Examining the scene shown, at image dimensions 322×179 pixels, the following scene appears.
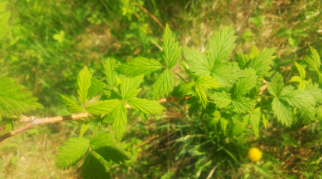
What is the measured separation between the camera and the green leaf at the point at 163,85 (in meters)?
1.16

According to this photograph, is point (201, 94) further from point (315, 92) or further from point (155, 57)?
point (155, 57)

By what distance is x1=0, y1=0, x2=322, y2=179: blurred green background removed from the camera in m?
2.38

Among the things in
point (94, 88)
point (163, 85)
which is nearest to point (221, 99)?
point (163, 85)

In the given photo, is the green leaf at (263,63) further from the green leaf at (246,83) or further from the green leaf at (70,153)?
the green leaf at (70,153)

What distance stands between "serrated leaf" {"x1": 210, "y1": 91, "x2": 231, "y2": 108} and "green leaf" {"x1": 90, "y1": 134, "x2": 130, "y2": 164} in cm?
76

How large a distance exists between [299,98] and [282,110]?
151mm

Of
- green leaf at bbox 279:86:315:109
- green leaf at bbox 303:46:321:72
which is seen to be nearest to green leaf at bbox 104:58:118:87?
green leaf at bbox 279:86:315:109

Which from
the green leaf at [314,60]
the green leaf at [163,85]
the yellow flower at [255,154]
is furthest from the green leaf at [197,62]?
the yellow flower at [255,154]

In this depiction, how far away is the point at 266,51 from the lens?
4.61 feet

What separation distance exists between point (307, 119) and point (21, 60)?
4240 mm

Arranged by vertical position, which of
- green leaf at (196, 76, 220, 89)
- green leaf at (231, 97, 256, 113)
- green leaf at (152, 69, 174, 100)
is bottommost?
green leaf at (152, 69, 174, 100)

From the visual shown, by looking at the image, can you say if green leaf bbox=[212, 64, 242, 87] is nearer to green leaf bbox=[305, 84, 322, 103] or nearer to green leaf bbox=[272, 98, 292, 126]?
green leaf bbox=[272, 98, 292, 126]

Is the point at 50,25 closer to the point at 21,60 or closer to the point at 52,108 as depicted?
the point at 21,60

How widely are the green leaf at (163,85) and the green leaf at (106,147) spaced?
44 centimetres
